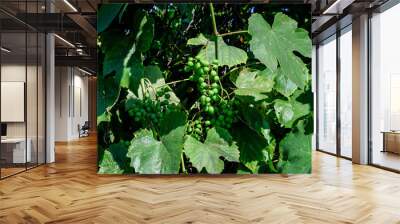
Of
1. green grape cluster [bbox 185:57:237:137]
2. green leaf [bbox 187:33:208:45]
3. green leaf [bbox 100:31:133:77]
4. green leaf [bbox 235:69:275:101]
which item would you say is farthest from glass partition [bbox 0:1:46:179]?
green leaf [bbox 235:69:275:101]

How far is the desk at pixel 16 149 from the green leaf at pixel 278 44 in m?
4.23

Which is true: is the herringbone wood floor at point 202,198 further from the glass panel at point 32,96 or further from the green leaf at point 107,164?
the glass panel at point 32,96

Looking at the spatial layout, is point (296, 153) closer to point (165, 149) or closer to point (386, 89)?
point (165, 149)

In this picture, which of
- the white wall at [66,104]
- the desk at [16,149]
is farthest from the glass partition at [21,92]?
the white wall at [66,104]

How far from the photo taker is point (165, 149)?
4918 mm

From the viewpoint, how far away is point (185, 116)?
5.01 m

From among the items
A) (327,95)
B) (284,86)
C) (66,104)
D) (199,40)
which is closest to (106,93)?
(199,40)

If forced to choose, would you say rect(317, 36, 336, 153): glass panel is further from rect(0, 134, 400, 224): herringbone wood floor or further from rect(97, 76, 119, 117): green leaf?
rect(97, 76, 119, 117): green leaf

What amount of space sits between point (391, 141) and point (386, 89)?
0.94 meters

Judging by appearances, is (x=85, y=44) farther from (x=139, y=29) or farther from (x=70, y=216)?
(x=70, y=216)

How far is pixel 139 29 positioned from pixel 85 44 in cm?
764

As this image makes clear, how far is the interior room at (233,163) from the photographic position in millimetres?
3969

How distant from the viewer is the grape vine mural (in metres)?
4.81

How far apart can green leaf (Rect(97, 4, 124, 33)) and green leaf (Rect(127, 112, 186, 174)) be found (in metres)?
1.43
